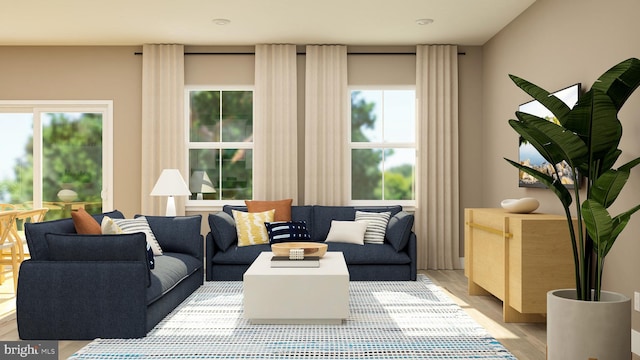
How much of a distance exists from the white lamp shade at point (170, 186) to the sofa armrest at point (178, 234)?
67cm

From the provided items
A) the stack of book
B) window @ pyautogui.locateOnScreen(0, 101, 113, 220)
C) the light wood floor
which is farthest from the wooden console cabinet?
window @ pyautogui.locateOnScreen(0, 101, 113, 220)

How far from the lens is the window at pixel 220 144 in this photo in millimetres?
7027

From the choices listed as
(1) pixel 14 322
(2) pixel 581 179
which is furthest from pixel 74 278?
(2) pixel 581 179

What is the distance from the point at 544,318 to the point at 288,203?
2.98 meters

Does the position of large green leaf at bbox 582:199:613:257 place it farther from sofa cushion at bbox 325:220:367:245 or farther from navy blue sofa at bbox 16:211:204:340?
sofa cushion at bbox 325:220:367:245

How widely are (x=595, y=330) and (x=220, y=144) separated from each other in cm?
497

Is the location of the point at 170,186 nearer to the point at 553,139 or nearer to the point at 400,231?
the point at 400,231

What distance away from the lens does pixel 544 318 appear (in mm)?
4375

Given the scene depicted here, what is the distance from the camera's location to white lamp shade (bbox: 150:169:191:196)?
233 inches

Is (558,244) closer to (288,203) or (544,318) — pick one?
(544,318)

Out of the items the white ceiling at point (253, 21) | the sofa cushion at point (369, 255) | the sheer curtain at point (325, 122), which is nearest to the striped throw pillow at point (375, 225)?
the sofa cushion at point (369, 255)

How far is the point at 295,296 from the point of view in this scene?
4.09 metres

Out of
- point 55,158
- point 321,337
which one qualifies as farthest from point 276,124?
→ point 321,337

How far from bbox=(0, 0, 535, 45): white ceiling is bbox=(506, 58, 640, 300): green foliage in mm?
2420
